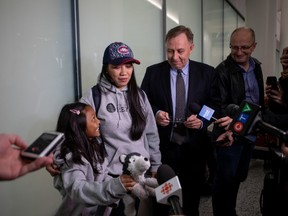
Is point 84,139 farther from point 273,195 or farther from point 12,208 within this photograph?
point 273,195

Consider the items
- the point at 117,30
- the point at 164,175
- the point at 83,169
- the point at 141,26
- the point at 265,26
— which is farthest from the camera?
the point at 265,26

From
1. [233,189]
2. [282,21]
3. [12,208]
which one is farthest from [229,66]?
[282,21]

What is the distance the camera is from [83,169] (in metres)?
1.14

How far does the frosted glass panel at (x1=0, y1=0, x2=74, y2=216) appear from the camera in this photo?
1506mm

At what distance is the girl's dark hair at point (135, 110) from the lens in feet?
4.54

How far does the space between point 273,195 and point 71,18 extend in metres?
1.54

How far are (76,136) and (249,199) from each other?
204cm

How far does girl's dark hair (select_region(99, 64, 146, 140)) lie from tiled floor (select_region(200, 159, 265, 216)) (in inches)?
52.4

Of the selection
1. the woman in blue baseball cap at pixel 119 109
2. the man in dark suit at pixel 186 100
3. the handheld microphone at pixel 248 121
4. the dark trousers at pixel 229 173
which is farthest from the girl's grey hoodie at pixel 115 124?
the dark trousers at pixel 229 173

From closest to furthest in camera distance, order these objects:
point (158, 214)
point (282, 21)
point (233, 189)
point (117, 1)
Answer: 1. point (158, 214)
2. point (233, 189)
3. point (117, 1)
4. point (282, 21)

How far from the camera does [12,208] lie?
158cm

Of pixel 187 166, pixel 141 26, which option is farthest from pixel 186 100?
pixel 141 26

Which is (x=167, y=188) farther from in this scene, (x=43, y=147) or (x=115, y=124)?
(x=115, y=124)

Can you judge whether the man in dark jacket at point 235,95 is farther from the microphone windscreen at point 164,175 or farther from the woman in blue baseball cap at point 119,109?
the microphone windscreen at point 164,175
